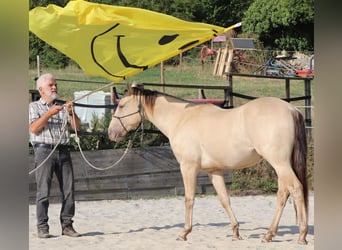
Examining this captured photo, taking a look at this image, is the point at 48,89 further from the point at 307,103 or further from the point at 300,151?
the point at 307,103

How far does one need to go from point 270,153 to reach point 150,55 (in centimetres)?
105

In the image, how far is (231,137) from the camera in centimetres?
445

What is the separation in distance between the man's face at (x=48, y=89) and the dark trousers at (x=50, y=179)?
0.38 m

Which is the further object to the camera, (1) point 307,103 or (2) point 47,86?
(1) point 307,103

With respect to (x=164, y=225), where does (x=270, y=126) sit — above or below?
above

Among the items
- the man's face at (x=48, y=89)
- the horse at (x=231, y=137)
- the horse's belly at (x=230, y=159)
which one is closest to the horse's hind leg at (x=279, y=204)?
the horse at (x=231, y=137)

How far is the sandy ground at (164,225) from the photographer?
178 inches

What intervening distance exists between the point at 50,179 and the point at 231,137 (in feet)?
4.44

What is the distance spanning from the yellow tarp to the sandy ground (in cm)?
131

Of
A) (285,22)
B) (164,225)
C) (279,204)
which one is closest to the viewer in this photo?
(279,204)

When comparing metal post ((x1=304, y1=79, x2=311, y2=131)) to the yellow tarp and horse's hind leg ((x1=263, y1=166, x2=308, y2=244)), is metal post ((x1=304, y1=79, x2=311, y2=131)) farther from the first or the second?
the yellow tarp

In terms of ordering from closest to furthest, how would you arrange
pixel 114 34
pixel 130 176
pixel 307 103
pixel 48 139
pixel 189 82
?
1. pixel 114 34
2. pixel 48 139
3. pixel 130 176
4. pixel 307 103
5. pixel 189 82

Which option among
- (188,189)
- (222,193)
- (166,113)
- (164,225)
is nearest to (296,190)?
(222,193)

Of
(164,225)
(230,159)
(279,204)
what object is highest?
(230,159)
